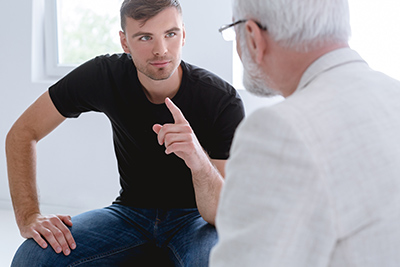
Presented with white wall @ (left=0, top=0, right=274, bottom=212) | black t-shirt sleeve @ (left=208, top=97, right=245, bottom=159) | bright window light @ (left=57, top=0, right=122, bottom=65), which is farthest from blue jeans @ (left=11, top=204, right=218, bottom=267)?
bright window light @ (left=57, top=0, right=122, bottom=65)

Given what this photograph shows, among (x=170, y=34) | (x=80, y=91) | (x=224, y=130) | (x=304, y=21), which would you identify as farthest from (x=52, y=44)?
(x=304, y=21)

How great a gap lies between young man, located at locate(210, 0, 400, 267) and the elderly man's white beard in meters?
0.19

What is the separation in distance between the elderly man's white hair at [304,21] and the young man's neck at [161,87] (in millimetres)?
945

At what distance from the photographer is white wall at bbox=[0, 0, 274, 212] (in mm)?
3035

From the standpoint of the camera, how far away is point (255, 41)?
0.96 meters

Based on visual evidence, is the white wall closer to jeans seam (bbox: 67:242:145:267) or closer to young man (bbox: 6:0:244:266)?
young man (bbox: 6:0:244:266)

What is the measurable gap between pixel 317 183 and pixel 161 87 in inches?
47.5

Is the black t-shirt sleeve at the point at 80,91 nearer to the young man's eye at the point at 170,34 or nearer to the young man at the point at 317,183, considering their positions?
the young man's eye at the point at 170,34

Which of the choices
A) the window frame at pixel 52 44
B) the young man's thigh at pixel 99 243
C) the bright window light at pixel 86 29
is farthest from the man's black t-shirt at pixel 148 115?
the window frame at pixel 52 44

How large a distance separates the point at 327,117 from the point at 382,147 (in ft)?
0.31

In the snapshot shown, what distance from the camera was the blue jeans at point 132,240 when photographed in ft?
5.36

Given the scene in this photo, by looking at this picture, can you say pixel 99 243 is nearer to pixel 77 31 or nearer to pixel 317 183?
pixel 317 183

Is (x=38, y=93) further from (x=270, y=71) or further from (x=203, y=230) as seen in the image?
(x=270, y=71)

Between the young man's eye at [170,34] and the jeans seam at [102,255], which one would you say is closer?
the jeans seam at [102,255]
